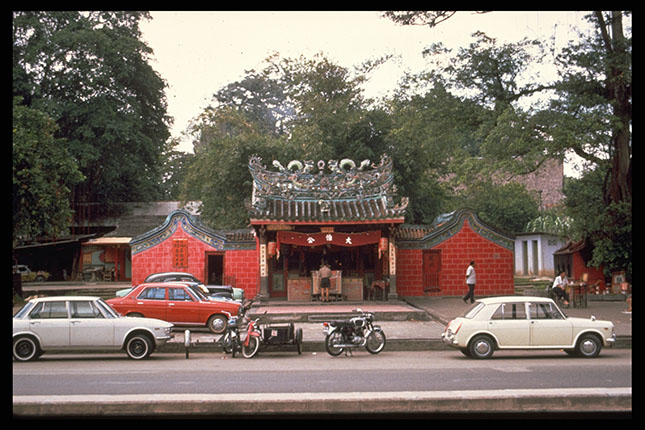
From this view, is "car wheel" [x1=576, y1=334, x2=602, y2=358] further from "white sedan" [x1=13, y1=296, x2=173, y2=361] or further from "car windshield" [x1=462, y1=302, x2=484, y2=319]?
"white sedan" [x1=13, y1=296, x2=173, y2=361]

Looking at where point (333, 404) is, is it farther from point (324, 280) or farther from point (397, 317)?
point (324, 280)

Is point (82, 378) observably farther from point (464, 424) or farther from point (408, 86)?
point (408, 86)

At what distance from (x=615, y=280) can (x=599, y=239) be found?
331 cm

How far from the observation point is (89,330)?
1418 cm

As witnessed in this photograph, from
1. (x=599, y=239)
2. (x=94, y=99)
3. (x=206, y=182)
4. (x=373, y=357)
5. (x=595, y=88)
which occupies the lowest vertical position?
(x=373, y=357)

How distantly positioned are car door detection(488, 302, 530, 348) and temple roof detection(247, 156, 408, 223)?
10279 millimetres

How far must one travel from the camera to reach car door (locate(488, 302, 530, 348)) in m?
14.1

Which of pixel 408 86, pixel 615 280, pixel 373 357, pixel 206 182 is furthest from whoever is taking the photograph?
pixel 408 86

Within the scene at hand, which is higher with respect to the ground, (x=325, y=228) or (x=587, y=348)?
(x=325, y=228)

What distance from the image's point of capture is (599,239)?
82.9ft

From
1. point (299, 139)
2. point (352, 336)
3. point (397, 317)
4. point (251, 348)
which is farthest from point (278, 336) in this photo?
point (299, 139)

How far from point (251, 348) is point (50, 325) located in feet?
14.0

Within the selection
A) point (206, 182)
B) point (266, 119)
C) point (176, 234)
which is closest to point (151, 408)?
point (176, 234)

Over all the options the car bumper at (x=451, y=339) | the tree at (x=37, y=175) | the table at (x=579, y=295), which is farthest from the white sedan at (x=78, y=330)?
the table at (x=579, y=295)
